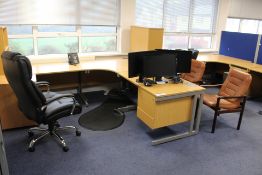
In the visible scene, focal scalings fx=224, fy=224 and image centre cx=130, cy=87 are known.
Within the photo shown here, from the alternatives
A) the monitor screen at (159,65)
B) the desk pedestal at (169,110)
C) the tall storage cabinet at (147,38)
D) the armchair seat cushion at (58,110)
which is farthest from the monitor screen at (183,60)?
the armchair seat cushion at (58,110)

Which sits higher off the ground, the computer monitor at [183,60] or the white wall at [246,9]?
the white wall at [246,9]

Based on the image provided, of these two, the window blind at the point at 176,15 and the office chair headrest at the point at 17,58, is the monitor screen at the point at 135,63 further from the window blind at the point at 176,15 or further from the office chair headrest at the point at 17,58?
the window blind at the point at 176,15

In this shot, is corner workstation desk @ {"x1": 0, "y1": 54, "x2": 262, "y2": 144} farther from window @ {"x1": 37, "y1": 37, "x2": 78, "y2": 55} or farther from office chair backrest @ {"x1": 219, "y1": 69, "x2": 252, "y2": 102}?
window @ {"x1": 37, "y1": 37, "x2": 78, "y2": 55}

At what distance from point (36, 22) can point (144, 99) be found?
251 cm

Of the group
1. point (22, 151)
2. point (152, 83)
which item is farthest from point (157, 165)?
point (22, 151)

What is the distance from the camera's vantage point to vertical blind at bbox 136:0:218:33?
503 cm

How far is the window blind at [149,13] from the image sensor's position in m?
4.94

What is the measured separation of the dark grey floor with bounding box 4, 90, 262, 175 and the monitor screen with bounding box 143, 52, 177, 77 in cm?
86

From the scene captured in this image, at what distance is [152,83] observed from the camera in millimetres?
3027

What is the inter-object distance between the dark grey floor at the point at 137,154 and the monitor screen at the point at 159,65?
0.86 metres

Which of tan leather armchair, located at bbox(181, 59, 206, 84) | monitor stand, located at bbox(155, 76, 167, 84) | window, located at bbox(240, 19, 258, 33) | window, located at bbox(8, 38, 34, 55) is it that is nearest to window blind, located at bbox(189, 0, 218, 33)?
window, located at bbox(240, 19, 258, 33)

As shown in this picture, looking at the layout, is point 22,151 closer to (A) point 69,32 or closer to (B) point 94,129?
(B) point 94,129

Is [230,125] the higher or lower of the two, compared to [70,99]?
lower

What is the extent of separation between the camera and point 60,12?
4141 mm
